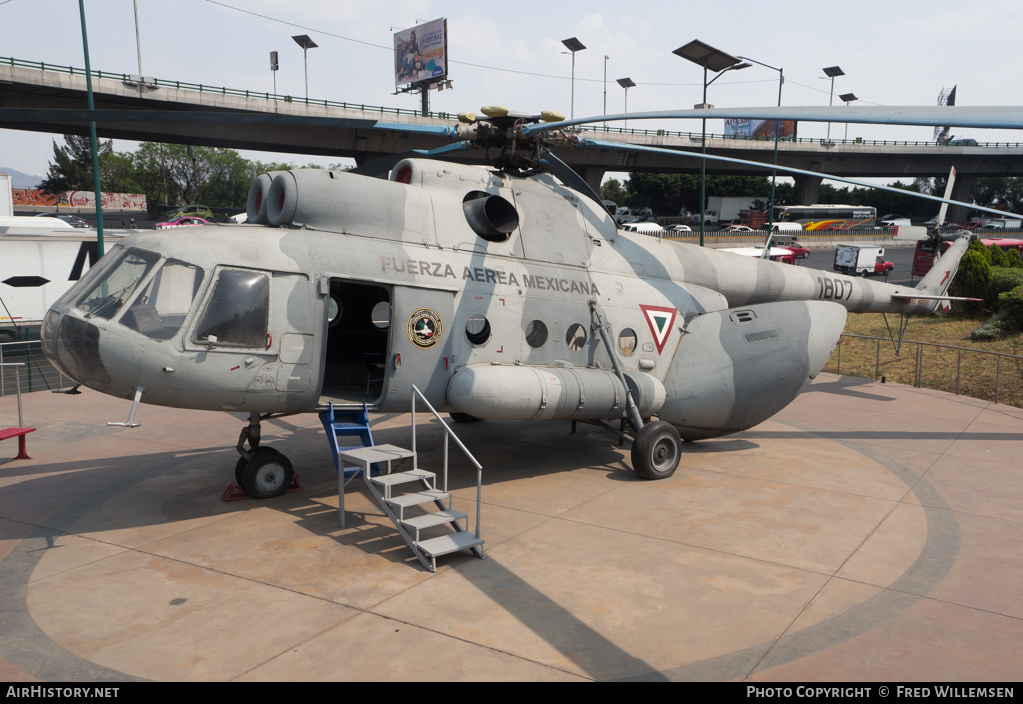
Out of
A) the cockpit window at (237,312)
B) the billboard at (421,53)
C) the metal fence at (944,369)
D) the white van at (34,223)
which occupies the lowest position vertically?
the metal fence at (944,369)

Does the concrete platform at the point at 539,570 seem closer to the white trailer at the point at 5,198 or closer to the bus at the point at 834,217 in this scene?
the white trailer at the point at 5,198

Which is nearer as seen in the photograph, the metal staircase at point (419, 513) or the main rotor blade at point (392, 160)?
the metal staircase at point (419, 513)

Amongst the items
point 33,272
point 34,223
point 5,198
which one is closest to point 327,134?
point 5,198

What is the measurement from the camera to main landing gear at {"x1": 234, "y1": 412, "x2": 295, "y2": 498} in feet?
31.6

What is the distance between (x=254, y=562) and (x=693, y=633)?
457cm

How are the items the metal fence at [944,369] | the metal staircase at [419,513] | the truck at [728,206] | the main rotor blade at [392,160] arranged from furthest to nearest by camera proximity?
the truck at [728,206] < the metal fence at [944,369] < the main rotor blade at [392,160] < the metal staircase at [419,513]

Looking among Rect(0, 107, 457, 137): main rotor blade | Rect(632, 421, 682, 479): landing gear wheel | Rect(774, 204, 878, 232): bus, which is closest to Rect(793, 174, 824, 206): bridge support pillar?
Rect(774, 204, 878, 232): bus

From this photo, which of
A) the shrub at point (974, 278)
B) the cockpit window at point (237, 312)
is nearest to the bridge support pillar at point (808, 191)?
the shrub at point (974, 278)

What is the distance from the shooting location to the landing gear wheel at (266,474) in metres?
9.62

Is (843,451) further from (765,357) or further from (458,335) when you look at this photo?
(458,335)

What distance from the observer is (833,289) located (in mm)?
15008

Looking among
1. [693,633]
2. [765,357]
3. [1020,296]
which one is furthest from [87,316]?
[1020,296]

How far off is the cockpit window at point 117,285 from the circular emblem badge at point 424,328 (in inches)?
122

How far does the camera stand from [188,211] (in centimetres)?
7856
